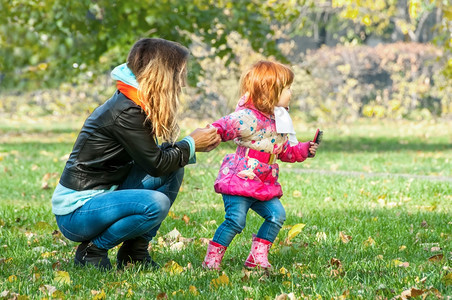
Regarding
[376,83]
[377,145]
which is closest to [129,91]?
[377,145]

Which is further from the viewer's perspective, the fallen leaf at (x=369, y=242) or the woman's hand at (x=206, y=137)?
the fallen leaf at (x=369, y=242)

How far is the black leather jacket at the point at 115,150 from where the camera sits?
3.37 metres

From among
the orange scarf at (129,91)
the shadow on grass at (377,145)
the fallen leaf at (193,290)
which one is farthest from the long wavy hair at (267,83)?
the shadow on grass at (377,145)

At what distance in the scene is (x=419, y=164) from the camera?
30.5 ft

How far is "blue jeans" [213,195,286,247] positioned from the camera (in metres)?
3.61

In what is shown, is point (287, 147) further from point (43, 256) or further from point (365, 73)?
point (365, 73)

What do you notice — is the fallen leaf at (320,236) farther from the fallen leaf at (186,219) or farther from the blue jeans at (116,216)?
the blue jeans at (116,216)

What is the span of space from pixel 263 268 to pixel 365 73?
53.7ft

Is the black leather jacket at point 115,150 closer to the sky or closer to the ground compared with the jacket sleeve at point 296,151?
closer to the sky

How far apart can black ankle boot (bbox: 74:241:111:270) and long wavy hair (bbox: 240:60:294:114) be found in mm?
1141

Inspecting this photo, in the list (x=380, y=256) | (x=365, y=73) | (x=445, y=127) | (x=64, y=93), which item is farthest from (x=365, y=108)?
(x=380, y=256)

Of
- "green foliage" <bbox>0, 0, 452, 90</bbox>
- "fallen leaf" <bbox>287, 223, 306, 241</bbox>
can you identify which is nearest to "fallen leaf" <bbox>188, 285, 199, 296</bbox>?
"fallen leaf" <bbox>287, 223, 306, 241</bbox>

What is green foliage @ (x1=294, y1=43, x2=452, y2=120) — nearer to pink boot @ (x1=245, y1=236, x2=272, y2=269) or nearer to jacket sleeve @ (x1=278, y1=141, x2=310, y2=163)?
jacket sleeve @ (x1=278, y1=141, x2=310, y2=163)

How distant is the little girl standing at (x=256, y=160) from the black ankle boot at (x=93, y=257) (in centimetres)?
54
